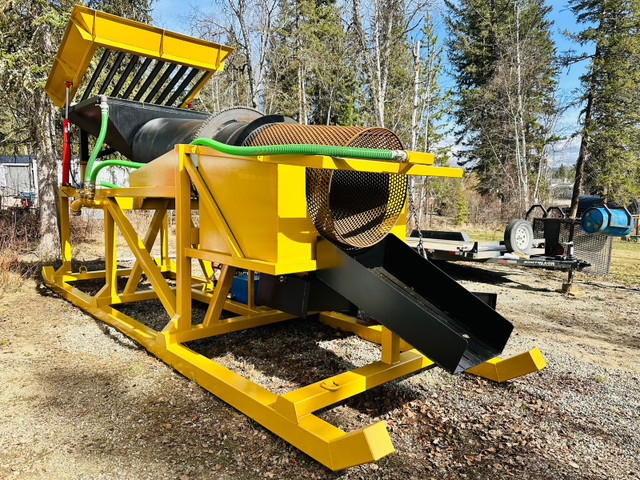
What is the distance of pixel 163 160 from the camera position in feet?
12.2

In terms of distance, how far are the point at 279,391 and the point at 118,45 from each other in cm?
398

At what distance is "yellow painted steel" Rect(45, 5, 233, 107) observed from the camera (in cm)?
445

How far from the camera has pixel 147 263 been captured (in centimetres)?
404

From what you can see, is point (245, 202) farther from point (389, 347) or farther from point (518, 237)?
point (518, 237)

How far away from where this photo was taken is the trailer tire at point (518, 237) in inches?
288

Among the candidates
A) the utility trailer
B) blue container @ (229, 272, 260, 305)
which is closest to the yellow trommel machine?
blue container @ (229, 272, 260, 305)

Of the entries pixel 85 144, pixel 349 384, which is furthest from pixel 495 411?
pixel 85 144

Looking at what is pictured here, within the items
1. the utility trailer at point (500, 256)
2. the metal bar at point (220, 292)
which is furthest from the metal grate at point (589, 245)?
the metal bar at point (220, 292)

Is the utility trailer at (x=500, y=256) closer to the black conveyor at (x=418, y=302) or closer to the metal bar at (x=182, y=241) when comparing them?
the black conveyor at (x=418, y=302)

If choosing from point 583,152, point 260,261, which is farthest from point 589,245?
point 583,152

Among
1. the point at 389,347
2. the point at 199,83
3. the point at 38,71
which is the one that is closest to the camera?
the point at 389,347

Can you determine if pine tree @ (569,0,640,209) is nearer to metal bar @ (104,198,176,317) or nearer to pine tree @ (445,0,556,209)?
pine tree @ (445,0,556,209)

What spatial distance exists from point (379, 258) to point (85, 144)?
472cm

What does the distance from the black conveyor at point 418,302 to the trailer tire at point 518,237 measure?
4.60m
